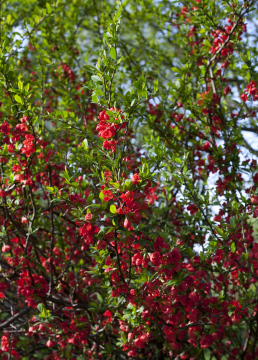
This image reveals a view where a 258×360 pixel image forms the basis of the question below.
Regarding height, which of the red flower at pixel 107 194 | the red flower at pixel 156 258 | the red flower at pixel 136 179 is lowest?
the red flower at pixel 156 258

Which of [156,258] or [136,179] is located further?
[156,258]

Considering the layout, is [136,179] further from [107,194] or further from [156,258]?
[156,258]

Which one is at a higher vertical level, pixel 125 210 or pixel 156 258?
pixel 125 210

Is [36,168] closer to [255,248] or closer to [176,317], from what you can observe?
[176,317]

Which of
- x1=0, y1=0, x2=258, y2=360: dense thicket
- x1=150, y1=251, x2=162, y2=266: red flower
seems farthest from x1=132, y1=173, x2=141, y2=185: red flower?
x1=150, y1=251, x2=162, y2=266: red flower

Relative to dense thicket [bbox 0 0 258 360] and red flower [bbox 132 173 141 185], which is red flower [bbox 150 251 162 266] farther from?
red flower [bbox 132 173 141 185]

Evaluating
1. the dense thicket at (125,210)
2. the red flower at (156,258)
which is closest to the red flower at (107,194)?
the dense thicket at (125,210)

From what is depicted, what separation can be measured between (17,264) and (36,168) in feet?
3.04

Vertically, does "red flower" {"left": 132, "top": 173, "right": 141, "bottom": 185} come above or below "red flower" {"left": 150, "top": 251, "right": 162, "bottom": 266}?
above

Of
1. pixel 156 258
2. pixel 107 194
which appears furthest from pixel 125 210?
pixel 156 258

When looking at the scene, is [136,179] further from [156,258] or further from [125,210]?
[156,258]

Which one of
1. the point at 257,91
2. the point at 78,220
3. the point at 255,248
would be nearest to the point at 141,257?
the point at 78,220

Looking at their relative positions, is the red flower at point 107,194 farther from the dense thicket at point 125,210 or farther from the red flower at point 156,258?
the red flower at point 156,258

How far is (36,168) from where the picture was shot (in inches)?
121
